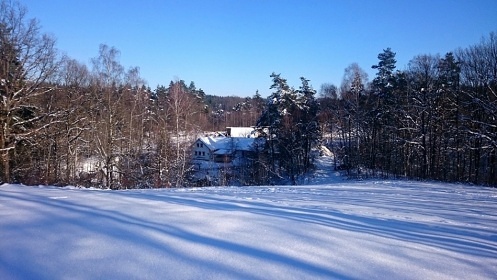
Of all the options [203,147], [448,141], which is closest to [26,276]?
[448,141]

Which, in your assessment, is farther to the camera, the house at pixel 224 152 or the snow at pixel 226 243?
the house at pixel 224 152

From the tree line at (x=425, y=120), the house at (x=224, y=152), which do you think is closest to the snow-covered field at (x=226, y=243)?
the tree line at (x=425, y=120)

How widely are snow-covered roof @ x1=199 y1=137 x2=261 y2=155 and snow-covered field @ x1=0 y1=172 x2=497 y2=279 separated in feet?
134

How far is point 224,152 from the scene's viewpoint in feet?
160

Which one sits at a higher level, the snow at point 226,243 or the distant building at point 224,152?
the distant building at point 224,152

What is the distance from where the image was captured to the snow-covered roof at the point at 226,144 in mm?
47719

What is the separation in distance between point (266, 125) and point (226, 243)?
33.6 metres

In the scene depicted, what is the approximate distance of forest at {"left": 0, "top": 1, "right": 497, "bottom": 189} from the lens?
60.8 feet

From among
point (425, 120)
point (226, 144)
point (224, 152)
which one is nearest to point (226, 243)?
point (425, 120)

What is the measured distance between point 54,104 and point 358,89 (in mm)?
28470

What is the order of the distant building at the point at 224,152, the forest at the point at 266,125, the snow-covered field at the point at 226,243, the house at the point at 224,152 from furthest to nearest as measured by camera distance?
the house at the point at 224,152 < the distant building at the point at 224,152 < the forest at the point at 266,125 < the snow-covered field at the point at 226,243

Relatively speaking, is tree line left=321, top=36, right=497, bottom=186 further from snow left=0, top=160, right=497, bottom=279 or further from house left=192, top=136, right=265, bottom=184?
snow left=0, top=160, right=497, bottom=279

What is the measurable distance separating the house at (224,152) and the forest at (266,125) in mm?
3491

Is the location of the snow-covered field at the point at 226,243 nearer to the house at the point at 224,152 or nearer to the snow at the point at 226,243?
the snow at the point at 226,243
